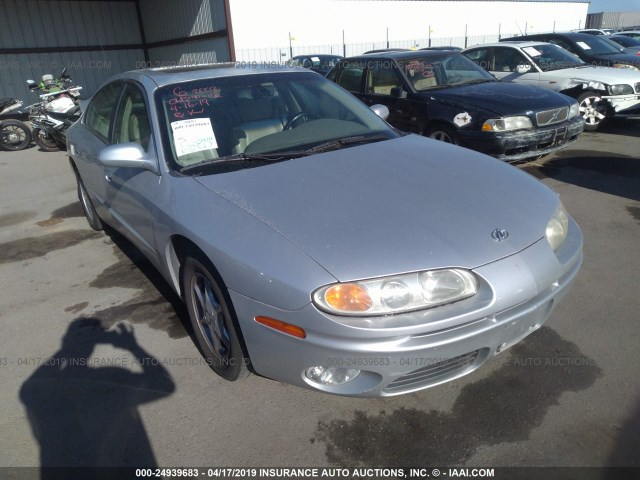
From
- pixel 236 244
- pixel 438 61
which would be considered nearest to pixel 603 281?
pixel 236 244

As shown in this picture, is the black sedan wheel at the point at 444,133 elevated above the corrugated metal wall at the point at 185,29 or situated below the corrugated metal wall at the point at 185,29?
below

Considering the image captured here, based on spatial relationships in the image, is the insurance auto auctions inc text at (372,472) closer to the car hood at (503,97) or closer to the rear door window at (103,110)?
the rear door window at (103,110)

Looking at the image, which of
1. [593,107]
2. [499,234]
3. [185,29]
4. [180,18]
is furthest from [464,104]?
[180,18]

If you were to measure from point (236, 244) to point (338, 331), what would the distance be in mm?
610

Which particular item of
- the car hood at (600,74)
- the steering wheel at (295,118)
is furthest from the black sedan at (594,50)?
the steering wheel at (295,118)

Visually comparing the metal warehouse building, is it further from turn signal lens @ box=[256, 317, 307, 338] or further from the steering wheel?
turn signal lens @ box=[256, 317, 307, 338]

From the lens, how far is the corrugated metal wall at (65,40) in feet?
48.4

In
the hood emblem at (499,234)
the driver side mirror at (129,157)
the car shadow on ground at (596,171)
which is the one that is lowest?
the car shadow on ground at (596,171)

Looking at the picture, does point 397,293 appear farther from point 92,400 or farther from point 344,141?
point 92,400

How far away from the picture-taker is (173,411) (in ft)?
8.06

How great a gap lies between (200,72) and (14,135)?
874cm

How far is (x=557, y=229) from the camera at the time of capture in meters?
2.41

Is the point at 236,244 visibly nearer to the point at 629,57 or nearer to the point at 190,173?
the point at 190,173

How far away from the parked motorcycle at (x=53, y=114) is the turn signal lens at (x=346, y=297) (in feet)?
27.2
